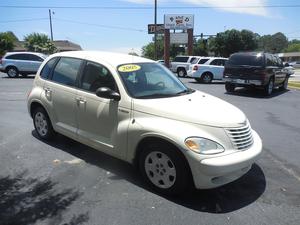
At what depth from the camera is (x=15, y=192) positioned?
406cm

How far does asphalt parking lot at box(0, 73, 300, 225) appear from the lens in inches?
140

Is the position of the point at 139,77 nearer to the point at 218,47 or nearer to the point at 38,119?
the point at 38,119

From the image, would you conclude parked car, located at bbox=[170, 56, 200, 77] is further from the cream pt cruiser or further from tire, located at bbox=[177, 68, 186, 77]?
the cream pt cruiser

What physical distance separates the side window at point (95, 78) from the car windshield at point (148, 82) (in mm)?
205

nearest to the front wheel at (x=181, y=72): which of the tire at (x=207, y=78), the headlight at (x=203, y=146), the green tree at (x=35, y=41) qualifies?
the tire at (x=207, y=78)

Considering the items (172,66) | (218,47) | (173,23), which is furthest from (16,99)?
(218,47)

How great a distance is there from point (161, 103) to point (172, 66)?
23.0 metres

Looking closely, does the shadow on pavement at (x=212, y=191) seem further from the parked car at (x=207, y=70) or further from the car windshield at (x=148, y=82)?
the parked car at (x=207, y=70)

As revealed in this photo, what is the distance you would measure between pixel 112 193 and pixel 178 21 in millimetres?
40786

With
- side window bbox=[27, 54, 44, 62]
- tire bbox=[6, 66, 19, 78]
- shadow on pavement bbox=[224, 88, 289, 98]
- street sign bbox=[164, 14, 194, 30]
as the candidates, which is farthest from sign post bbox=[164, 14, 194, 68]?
shadow on pavement bbox=[224, 88, 289, 98]

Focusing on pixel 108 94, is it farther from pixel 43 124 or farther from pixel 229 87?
pixel 229 87

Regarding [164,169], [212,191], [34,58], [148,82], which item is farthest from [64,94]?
[34,58]

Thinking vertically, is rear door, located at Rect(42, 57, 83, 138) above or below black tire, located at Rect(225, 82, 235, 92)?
above

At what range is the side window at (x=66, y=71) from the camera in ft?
17.3
